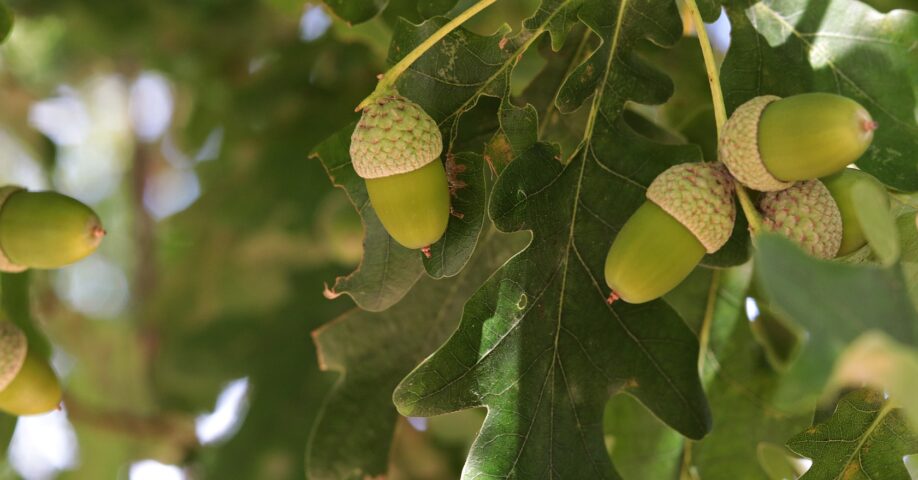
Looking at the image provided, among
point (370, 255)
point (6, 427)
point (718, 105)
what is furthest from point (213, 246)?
point (718, 105)

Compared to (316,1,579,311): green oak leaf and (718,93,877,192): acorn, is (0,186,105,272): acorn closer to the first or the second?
(316,1,579,311): green oak leaf

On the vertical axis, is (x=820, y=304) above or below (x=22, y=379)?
above

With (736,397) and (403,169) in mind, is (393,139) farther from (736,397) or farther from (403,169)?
(736,397)

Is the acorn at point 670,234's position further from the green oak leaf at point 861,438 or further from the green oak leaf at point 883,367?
the green oak leaf at point 883,367

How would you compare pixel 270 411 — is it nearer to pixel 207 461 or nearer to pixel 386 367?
pixel 207 461

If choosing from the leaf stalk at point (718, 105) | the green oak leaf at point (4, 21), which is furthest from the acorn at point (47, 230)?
the leaf stalk at point (718, 105)

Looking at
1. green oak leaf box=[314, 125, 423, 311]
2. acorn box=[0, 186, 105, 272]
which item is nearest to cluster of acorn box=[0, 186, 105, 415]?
acorn box=[0, 186, 105, 272]

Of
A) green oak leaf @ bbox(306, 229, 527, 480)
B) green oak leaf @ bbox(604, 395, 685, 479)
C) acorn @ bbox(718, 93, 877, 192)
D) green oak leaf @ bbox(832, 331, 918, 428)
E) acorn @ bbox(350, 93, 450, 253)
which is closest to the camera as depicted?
green oak leaf @ bbox(832, 331, 918, 428)
